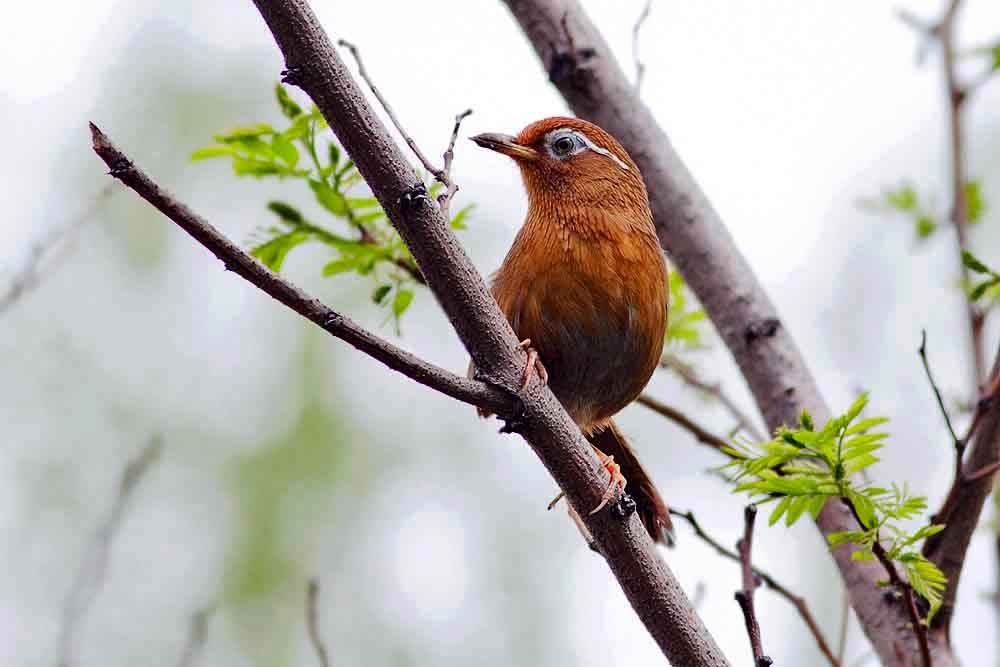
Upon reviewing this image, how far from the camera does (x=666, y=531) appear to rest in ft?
13.9

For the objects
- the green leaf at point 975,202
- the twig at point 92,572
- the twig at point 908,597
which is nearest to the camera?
the twig at point 908,597

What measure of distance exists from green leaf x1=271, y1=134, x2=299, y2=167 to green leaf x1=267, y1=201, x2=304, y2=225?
165 millimetres

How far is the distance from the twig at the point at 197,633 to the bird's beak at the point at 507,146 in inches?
73.2

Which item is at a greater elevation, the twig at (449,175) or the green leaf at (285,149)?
the green leaf at (285,149)

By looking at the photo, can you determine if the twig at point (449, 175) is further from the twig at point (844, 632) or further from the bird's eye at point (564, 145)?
the twig at point (844, 632)

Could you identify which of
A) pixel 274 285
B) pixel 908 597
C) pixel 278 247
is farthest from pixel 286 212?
pixel 908 597

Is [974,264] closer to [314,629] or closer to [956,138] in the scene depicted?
[956,138]

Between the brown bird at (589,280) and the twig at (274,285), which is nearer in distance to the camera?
the twig at (274,285)

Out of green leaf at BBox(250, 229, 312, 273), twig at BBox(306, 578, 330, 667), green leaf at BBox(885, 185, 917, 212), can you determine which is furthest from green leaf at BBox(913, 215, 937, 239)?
twig at BBox(306, 578, 330, 667)

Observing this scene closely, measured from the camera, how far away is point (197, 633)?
12.2 feet

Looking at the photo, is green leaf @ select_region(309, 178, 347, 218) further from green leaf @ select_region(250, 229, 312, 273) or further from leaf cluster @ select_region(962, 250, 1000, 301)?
leaf cluster @ select_region(962, 250, 1000, 301)

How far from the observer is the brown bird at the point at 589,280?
386cm

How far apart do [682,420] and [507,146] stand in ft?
3.83

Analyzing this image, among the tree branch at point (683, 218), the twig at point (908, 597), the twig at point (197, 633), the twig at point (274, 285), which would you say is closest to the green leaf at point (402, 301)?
the tree branch at point (683, 218)
